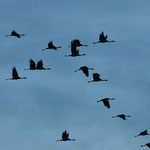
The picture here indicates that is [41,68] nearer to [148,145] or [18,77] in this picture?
[18,77]

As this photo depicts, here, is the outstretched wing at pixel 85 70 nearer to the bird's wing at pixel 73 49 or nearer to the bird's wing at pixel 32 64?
the bird's wing at pixel 73 49

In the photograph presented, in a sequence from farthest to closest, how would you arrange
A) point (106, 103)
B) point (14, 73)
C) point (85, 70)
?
point (106, 103), point (85, 70), point (14, 73)

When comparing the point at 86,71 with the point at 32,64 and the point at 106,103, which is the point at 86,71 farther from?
the point at 32,64

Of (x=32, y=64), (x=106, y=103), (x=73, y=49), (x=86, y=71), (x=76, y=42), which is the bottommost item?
(x=106, y=103)

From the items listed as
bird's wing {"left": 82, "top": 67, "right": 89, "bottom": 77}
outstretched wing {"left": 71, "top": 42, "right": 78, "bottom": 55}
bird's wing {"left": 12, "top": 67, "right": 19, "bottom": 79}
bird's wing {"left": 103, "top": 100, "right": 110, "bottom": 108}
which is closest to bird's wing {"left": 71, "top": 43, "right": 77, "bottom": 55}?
outstretched wing {"left": 71, "top": 42, "right": 78, "bottom": 55}

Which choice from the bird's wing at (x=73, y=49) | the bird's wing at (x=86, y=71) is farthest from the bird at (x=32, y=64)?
the bird's wing at (x=86, y=71)

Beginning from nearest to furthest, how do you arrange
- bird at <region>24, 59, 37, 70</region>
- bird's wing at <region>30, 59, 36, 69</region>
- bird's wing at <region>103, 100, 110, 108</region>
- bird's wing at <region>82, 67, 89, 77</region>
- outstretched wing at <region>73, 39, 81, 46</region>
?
bird at <region>24, 59, 37, 70</region>, bird's wing at <region>30, 59, 36, 69</region>, outstretched wing at <region>73, 39, 81, 46</region>, bird's wing at <region>82, 67, 89, 77</region>, bird's wing at <region>103, 100, 110, 108</region>

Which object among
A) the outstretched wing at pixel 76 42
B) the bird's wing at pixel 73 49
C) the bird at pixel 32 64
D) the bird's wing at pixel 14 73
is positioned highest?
the outstretched wing at pixel 76 42

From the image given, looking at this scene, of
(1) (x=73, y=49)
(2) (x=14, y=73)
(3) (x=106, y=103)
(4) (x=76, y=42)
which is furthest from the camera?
(3) (x=106, y=103)

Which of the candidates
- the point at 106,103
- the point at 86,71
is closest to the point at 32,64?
the point at 86,71

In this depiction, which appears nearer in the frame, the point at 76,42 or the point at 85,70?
the point at 76,42

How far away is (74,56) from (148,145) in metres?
13.9

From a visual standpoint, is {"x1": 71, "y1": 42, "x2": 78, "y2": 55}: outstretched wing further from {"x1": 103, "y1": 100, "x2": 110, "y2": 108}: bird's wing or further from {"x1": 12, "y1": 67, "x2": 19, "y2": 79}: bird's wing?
{"x1": 103, "y1": 100, "x2": 110, "y2": 108}: bird's wing

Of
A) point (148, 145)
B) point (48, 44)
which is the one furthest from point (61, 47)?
point (148, 145)
